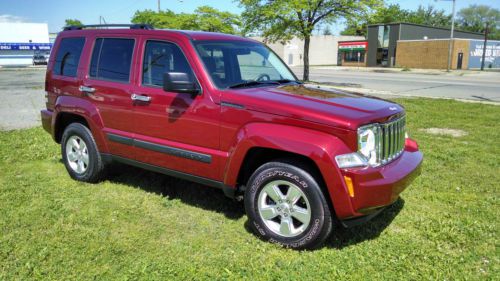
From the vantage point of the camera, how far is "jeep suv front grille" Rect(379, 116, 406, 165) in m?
3.67

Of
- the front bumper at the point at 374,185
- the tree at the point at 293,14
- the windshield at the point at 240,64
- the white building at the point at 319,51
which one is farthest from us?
the white building at the point at 319,51

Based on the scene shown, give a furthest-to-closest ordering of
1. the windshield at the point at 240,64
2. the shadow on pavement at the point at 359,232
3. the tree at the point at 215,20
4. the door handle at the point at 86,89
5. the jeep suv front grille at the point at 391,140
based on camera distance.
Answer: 1. the tree at the point at 215,20
2. the door handle at the point at 86,89
3. the windshield at the point at 240,64
4. the shadow on pavement at the point at 359,232
5. the jeep suv front grille at the point at 391,140

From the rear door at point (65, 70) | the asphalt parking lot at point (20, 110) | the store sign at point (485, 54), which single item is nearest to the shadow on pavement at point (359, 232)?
the rear door at point (65, 70)

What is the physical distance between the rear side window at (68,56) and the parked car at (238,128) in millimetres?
24

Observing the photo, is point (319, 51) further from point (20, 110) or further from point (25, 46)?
point (20, 110)

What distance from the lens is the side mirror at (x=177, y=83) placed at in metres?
3.92

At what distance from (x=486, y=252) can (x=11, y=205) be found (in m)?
4.76

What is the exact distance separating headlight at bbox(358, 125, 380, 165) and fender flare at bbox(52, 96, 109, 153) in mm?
3096

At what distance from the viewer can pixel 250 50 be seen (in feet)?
16.2

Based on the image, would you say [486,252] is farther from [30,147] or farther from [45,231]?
[30,147]

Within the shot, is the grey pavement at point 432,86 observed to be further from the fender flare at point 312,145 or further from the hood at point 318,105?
the fender flare at point 312,145

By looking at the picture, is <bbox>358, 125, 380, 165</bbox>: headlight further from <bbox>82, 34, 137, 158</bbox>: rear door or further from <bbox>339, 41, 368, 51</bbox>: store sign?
<bbox>339, 41, 368, 51</bbox>: store sign

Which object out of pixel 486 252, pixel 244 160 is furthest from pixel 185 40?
pixel 486 252

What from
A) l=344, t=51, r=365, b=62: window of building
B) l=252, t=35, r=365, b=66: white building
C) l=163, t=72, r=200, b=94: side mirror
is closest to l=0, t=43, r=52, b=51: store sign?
l=252, t=35, r=365, b=66: white building
